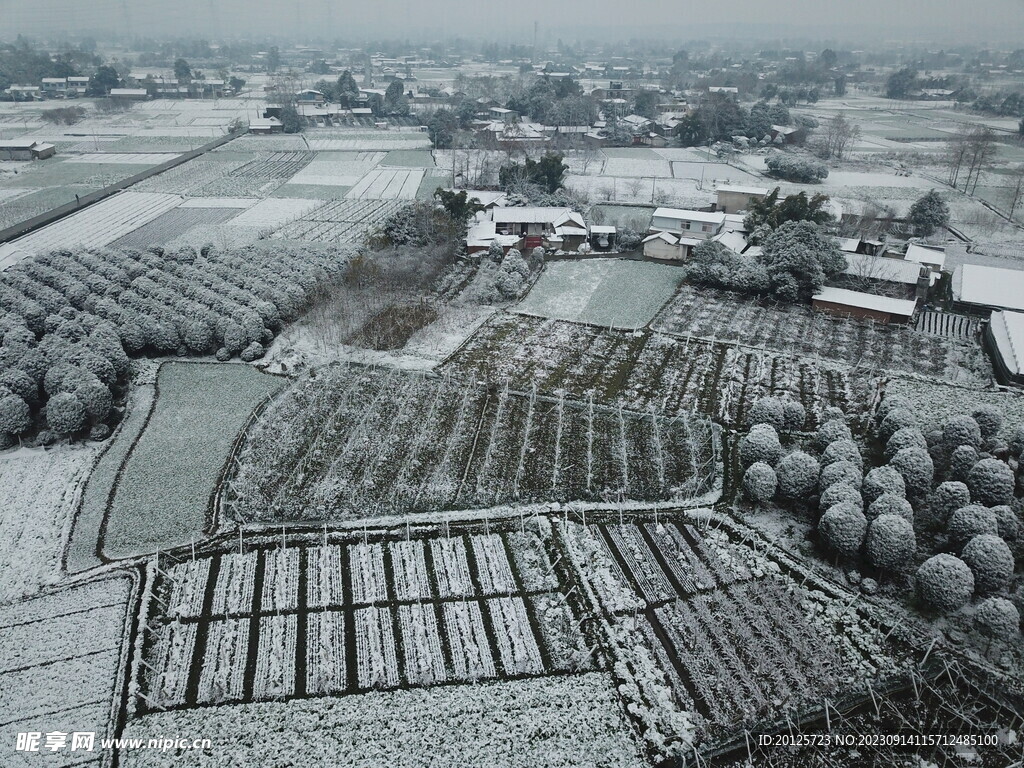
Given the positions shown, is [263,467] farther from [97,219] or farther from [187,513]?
[97,219]

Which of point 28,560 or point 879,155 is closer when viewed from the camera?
point 28,560

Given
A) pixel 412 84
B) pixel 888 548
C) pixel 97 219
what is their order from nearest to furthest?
pixel 888 548 < pixel 97 219 < pixel 412 84

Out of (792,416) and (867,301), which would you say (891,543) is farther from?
(867,301)

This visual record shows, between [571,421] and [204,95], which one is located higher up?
[204,95]

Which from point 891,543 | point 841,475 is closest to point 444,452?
point 841,475

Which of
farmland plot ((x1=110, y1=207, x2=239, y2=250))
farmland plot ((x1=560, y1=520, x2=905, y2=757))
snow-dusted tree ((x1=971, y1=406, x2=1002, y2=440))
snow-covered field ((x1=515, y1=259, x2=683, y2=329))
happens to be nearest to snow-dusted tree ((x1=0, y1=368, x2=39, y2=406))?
farmland plot ((x1=110, y1=207, x2=239, y2=250))

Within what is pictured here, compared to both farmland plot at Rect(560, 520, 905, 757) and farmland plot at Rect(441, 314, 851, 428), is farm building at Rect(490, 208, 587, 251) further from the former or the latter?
farmland plot at Rect(560, 520, 905, 757)

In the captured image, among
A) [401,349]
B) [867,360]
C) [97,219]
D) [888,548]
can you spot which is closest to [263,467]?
[401,349]
